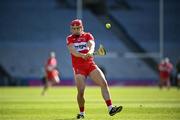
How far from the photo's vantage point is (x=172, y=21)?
186 feet

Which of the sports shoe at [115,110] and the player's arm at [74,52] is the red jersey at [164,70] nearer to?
the player's arm at [74,52]

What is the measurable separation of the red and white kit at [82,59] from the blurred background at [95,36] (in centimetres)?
3826

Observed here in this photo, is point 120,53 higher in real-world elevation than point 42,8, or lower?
lower

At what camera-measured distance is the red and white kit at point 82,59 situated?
17156 mm

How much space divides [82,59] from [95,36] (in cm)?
3923

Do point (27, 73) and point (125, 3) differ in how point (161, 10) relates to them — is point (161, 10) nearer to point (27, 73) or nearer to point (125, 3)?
point (125, 3)

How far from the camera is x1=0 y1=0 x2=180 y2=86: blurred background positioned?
56.2m

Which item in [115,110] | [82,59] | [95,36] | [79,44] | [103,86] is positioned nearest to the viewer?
[115,110]

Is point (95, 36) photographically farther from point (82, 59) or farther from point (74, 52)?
point (74, 52)

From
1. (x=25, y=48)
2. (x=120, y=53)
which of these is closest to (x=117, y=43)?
(x=120, y=53)

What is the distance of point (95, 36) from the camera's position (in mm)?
56344

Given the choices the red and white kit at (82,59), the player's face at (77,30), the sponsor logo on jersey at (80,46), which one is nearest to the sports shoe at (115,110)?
the red and white kit at (82,59)

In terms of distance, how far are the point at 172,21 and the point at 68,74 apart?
33.5ft

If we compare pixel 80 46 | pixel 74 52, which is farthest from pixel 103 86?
pixel 80 46
